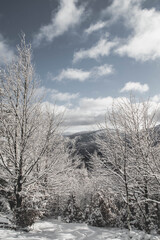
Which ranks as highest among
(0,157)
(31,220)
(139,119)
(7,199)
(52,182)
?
(139,119)

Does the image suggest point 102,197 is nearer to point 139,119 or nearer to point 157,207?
point 157,207

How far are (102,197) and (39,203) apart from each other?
738 centimetres

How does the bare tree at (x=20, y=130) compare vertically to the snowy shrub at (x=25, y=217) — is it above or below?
above

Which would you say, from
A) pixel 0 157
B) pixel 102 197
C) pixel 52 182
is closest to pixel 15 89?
pixel 0 157

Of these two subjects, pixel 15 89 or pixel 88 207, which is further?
pixel 88 207

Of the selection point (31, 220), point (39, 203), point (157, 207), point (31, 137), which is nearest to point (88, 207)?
point (157, 207)

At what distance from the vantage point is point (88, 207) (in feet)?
49.4

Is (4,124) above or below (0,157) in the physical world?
above

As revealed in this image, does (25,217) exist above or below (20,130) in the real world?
below

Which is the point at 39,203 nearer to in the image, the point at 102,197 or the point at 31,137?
the point at 31,137

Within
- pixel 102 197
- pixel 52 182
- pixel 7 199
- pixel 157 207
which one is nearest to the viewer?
pixel 7 199

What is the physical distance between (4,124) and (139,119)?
5092 mm

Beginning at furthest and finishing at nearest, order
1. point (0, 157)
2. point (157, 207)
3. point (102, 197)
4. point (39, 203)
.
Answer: point (102, 197) → point (157, 207) → point (39, 203) → point (0, 157)

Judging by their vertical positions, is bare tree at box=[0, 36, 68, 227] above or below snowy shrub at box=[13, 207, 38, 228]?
above
